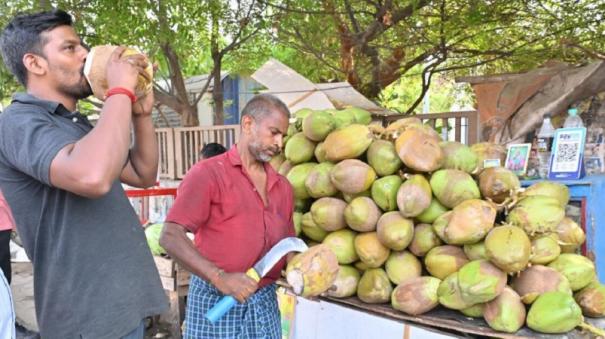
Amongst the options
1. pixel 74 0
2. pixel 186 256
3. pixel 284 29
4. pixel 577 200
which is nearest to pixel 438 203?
pixel 577 200

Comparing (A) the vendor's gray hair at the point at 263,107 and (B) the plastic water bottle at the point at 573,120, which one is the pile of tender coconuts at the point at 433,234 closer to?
(A) the vendor's gray hair at the point at 263,107

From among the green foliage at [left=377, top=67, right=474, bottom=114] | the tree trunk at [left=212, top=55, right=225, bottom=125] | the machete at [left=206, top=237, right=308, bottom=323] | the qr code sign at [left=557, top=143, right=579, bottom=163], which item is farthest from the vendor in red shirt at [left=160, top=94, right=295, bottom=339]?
the green foliage at [left=377, top=67, right=474, bottom=114]

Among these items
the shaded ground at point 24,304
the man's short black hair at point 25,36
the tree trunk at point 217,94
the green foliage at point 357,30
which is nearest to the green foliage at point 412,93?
the green foliage at point 357,30

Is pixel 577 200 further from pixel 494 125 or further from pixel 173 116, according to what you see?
pixel 173 116

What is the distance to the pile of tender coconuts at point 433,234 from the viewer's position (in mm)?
1841

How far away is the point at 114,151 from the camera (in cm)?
122

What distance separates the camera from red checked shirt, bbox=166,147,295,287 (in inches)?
80.0

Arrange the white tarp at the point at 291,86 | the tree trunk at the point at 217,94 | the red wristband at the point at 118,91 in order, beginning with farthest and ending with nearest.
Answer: the tree trunk at the point at 217,94 < the white tarp at the point at 291,86 < the red wristband at the point at 118,91

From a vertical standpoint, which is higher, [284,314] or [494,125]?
[494,125]

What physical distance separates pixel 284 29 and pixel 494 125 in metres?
3.40

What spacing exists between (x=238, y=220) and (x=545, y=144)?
6.05 ft

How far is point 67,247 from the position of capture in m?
1.38

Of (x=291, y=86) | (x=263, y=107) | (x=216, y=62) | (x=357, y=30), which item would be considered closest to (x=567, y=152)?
(x=263, y=107)

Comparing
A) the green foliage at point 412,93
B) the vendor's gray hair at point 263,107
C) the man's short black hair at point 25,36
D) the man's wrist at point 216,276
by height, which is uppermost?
the green foliage at point 412,93
